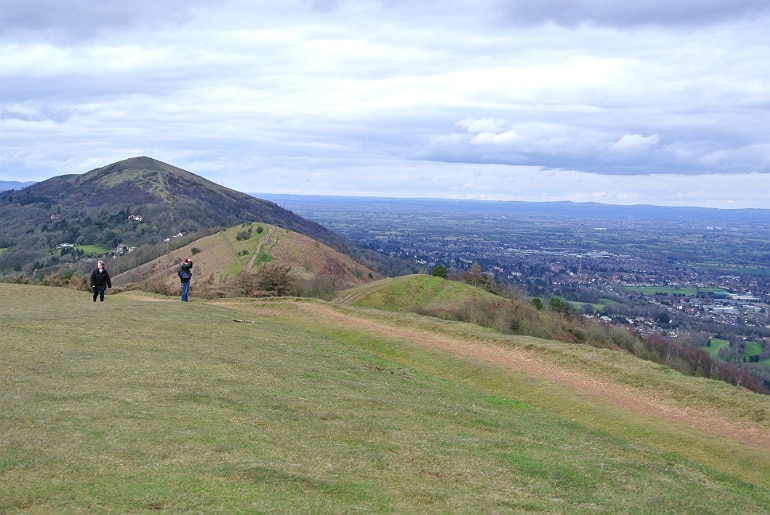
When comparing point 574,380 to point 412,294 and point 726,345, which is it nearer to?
point 412,294

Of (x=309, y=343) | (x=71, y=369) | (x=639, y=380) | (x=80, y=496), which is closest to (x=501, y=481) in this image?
(x=80, y=496)

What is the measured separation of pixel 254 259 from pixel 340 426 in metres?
96.2

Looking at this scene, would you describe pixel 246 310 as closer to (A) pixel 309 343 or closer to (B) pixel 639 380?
(A) pixel 309 343

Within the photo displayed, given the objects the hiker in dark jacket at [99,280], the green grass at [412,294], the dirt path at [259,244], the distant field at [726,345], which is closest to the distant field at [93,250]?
the dirt path at [259,244]

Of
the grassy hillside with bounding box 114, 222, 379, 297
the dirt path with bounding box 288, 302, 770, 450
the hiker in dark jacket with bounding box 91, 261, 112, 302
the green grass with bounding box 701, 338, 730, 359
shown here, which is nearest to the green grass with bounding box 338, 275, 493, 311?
the grassy hillside with bounding box 114, 222, 379, 297

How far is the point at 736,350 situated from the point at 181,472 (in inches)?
4006

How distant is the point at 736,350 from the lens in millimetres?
97312

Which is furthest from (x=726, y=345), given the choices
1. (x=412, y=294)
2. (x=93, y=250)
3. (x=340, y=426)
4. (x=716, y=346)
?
(x=93, y=250)

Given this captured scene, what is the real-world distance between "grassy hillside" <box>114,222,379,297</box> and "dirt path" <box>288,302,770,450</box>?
2221 inches

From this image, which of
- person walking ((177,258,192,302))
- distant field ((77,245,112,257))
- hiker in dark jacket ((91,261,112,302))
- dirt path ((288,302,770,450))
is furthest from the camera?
distant field ((77,245,112,257))

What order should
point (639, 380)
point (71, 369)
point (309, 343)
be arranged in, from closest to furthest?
point (71, 369) < point (639, 380) < point (309, 343)

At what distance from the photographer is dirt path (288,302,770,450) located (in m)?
21.7

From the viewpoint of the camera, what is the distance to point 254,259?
110250 mm

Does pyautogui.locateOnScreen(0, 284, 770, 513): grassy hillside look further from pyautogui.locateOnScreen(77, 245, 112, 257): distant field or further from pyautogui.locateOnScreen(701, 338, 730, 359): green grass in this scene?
pyautogui.locateOnScreen(77, 245, 112, 257): distant field
